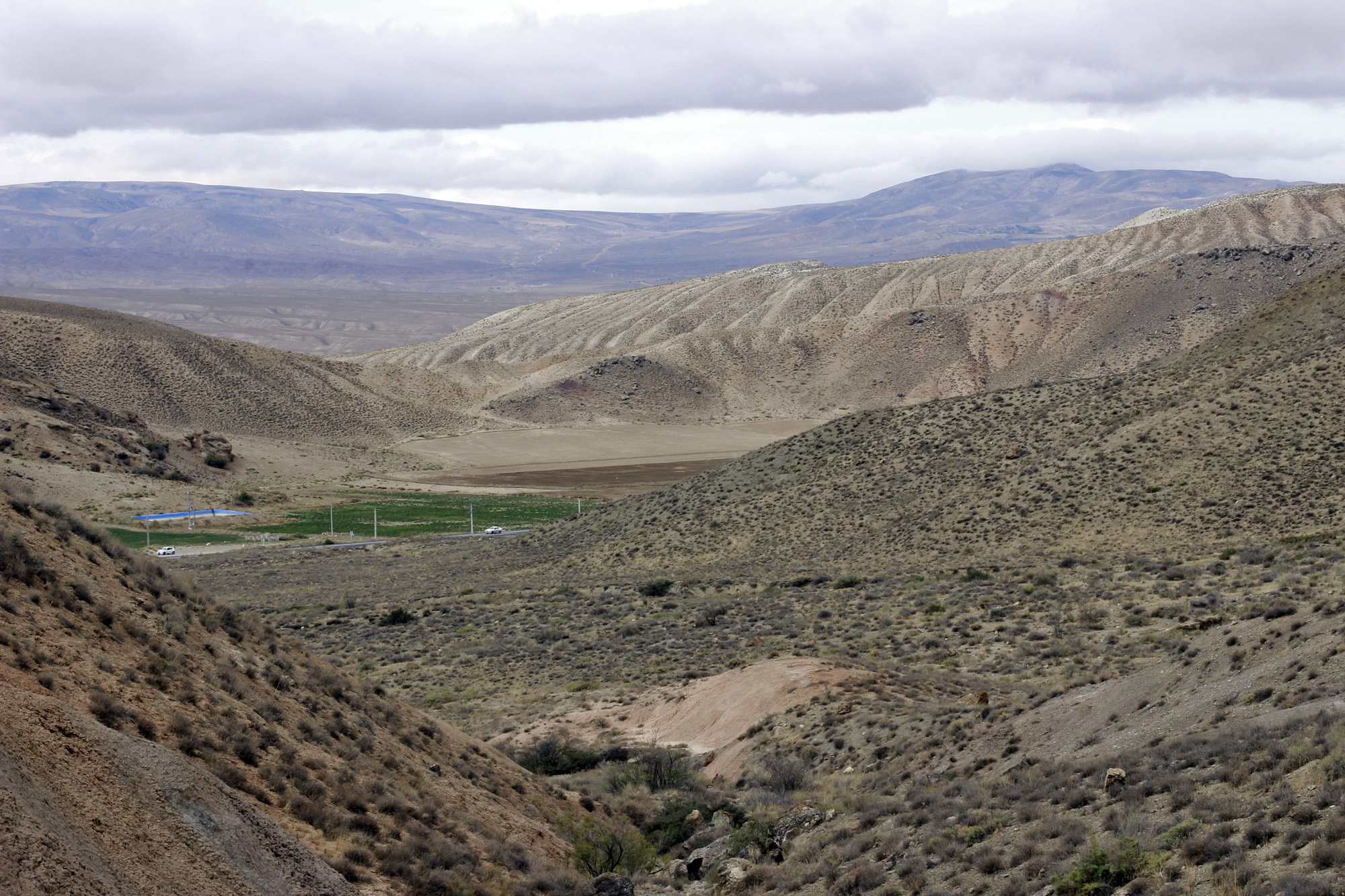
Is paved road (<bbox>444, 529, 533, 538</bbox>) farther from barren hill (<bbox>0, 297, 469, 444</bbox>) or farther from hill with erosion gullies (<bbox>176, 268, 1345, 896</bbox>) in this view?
barren hill (<bbox>0, 297, 469, 444</bbox>)

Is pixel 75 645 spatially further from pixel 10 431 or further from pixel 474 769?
pixel 10 431

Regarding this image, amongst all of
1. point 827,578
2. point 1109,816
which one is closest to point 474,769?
point 1109,816

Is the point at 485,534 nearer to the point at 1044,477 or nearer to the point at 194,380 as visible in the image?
the point at 1044,477

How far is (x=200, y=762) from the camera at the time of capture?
11133mm

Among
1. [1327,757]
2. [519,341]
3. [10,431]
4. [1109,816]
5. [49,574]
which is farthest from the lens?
[519,341]

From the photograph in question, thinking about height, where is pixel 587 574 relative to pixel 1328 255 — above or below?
below

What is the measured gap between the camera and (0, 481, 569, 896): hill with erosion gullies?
8.45 meters

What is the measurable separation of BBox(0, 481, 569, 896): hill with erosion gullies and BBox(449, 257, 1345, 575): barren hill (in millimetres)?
22804

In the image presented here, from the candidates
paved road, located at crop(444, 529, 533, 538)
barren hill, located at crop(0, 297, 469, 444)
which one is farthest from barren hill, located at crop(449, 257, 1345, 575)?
barren hill, located at crop(0, 297, 469, 444)

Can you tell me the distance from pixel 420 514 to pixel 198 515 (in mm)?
12933

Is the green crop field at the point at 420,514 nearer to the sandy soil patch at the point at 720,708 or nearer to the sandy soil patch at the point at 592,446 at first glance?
the sandy soil patch at the point at 592,446

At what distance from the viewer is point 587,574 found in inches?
1724

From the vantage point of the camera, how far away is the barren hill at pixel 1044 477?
110 ft

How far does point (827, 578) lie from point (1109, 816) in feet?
76.6
